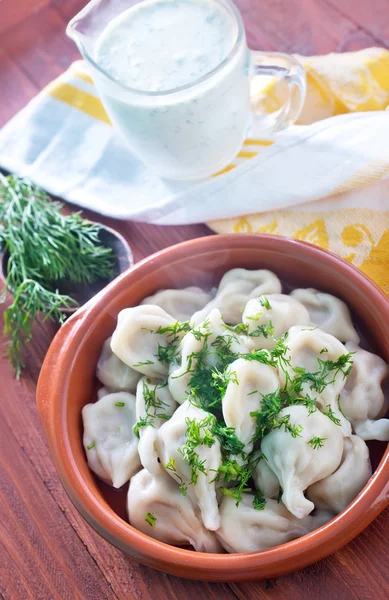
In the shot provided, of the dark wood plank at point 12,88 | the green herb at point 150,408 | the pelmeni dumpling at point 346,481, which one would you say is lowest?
the pelmeni dumpling at point 346,481

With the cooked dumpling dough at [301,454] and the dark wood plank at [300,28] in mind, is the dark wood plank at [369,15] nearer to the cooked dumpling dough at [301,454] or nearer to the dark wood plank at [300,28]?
the dark wood plank at [300,28]

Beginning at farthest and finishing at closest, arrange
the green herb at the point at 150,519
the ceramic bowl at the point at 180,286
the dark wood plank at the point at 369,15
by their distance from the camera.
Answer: the dark wood plank at the point at 369,15, the green herb at the point at 150,519, the ceramic bowl at the point at 180,286

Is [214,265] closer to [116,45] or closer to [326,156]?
[326,156]

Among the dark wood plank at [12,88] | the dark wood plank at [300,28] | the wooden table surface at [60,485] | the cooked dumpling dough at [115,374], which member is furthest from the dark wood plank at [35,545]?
the dark wood plank at [300,28]

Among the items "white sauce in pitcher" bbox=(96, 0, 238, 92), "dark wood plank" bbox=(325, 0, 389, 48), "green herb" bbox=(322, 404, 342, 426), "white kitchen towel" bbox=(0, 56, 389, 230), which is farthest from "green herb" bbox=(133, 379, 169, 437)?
"dark wood plank" bbox=(325, 0, 389, 48)

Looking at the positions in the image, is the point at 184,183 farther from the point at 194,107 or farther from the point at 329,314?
the point at 329,314

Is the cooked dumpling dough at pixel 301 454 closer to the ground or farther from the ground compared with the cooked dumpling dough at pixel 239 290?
closer to the ground

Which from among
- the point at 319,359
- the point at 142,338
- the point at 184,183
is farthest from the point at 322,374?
the point at 184,183
